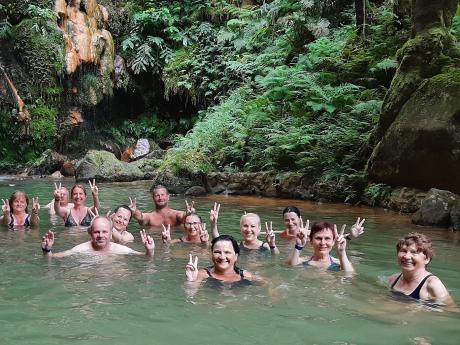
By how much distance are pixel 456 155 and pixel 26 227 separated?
7475 millimetres

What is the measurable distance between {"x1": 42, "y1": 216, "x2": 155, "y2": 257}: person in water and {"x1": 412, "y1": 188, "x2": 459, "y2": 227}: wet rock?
4.89 metres

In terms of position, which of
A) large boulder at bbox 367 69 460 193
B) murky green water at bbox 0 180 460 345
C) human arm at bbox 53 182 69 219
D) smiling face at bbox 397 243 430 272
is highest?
large boulder at bbox 367 69 460 193

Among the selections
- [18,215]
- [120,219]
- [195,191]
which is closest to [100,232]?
[120,219]

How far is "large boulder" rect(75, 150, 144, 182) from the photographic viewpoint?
17617 millimetres

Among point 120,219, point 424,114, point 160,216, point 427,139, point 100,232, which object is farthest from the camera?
point 424,114

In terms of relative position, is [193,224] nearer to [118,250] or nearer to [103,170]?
[118,250]

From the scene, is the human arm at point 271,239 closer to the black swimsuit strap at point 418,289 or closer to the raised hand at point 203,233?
the raised hand at point 203,233

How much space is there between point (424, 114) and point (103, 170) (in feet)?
36.5

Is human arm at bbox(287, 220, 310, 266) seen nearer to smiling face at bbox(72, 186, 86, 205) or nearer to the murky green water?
the murky green water

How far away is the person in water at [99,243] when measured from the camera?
20.0 feet

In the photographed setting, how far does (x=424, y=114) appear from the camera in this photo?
10.0 m

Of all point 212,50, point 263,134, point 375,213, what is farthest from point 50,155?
point 375,213

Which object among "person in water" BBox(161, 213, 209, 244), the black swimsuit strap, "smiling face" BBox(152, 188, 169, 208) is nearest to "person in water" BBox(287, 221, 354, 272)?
the black swimsuit strap

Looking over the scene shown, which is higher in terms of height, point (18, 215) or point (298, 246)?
point (298, 246)
